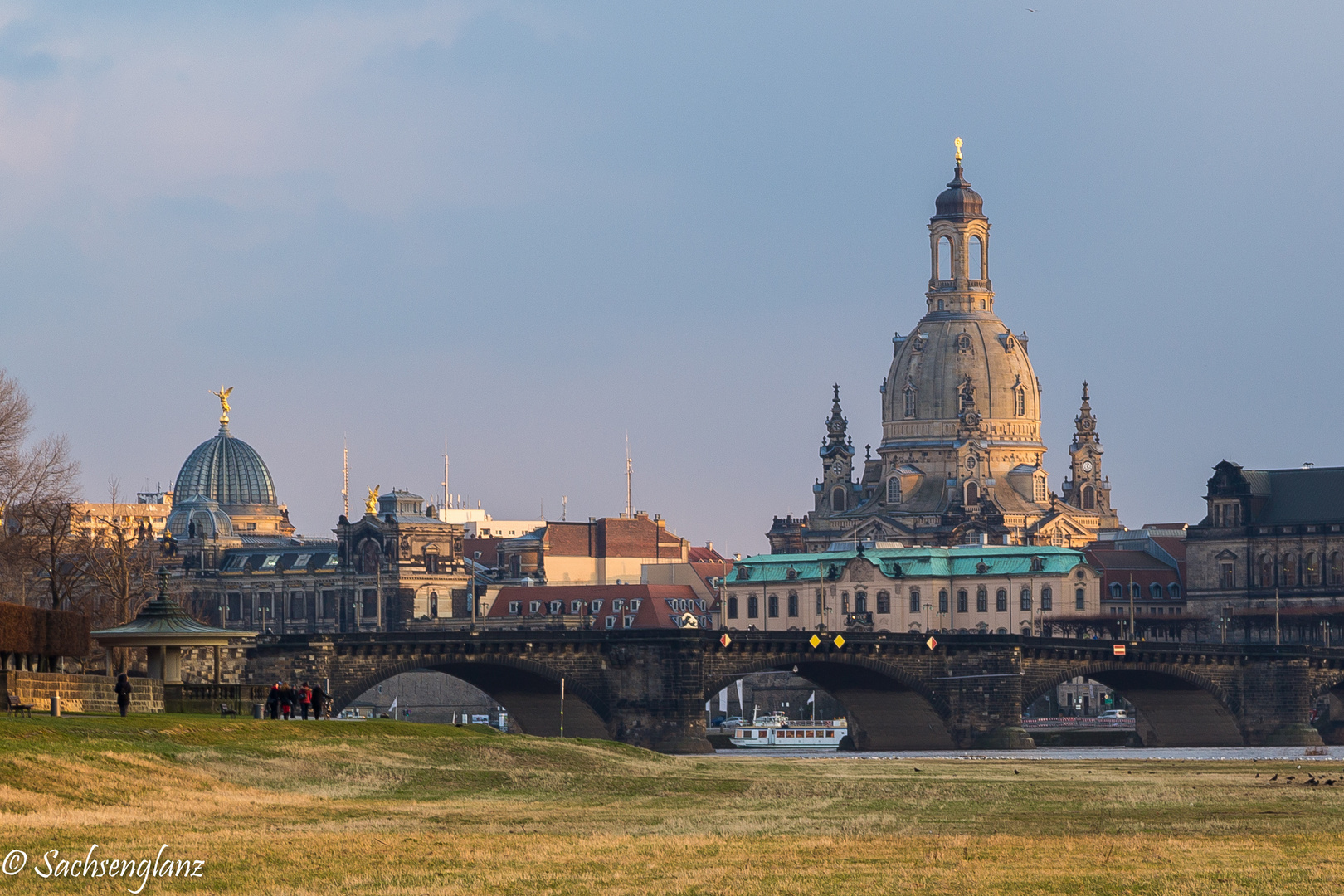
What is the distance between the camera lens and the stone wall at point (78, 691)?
75500 millimetres

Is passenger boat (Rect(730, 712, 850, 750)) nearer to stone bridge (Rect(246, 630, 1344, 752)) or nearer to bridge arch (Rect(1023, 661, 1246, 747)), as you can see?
stone bridge (Rect(246, 630, 1344, 752))

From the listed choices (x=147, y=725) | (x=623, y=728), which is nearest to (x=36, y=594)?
(x=623, y=728)

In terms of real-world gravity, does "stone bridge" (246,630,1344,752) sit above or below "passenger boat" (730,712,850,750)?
above

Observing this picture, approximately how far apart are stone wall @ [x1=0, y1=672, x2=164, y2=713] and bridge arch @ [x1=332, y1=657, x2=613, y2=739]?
173 ft

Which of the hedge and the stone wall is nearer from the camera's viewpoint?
the stone wall

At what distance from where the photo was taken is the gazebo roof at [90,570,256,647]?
286 ft

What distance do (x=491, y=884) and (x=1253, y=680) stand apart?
12999 cm

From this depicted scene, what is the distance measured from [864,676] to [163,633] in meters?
78.6

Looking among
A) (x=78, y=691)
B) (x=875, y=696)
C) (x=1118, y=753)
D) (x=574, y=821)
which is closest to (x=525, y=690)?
(x=875, y=696)

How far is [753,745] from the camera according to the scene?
181m

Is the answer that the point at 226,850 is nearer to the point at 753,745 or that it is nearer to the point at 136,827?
the point at 136,827

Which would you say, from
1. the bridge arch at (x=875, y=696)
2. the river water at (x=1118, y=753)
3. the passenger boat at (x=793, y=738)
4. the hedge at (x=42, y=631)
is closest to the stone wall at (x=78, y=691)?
the hedge at (x=42, y=631)

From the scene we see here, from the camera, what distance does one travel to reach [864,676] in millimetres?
160250

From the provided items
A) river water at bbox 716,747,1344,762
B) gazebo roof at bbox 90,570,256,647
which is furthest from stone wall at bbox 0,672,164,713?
river water at bbox 716,747,1344,762
